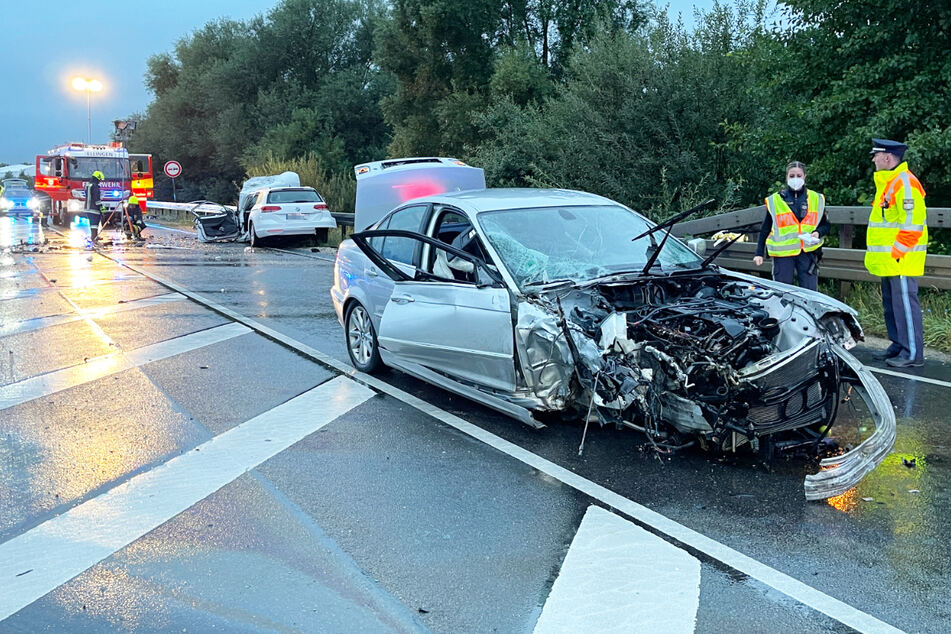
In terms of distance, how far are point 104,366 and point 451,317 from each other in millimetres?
3861

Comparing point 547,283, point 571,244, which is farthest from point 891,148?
point 547,283

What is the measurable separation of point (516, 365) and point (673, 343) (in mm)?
1025

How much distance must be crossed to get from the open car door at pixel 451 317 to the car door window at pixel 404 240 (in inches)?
3.2

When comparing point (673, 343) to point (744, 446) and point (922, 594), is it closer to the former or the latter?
point (744, 446)

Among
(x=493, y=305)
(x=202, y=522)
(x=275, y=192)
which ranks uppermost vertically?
(x=275, y=192)

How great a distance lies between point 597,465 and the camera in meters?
5.11

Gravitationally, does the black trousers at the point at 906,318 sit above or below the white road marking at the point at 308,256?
below

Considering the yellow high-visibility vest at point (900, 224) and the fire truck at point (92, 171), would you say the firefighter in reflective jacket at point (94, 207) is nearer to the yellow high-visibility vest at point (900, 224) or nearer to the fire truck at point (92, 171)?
the fire truck at point (92, 171)

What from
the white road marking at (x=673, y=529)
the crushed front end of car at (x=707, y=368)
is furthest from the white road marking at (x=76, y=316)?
the crushed front end of car at (x=707, y=368)

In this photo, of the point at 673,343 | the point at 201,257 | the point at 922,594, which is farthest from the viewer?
the point at 201,257

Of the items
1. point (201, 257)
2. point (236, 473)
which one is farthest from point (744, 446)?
point (201, 257)

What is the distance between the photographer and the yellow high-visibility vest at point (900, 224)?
769cm

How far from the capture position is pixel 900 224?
7.76 m

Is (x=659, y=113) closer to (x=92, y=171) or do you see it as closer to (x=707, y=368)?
(x=707, y=368)
